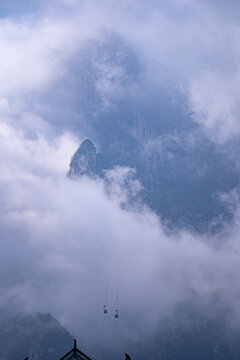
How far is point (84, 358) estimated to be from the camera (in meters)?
48.9

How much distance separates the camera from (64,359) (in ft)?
155

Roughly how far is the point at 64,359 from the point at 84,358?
3196 millimetres
